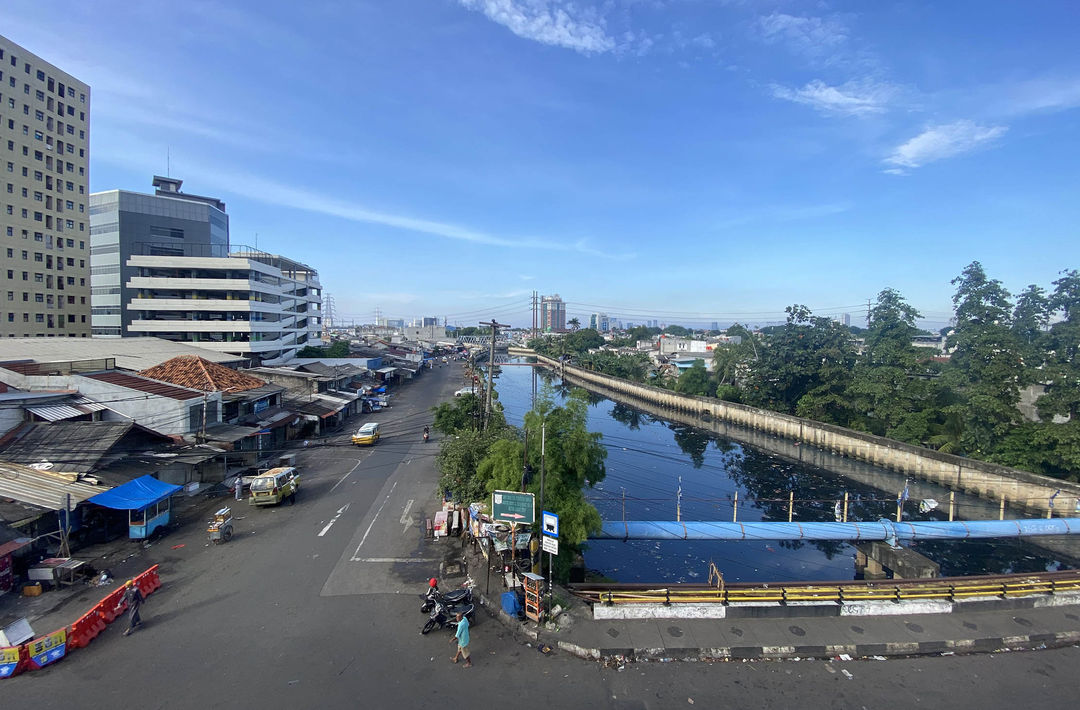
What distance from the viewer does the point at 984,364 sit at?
24984 mm

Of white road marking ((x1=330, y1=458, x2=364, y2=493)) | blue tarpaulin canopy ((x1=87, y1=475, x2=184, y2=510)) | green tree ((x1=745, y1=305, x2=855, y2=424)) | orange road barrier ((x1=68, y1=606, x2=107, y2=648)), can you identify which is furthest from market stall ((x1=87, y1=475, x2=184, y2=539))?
green tree ((x1=745, y1=305, x2=855, y2=424))

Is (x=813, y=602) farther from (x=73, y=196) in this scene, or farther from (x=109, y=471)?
(x=73, y=196)

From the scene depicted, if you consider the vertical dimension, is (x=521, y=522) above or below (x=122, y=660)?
above

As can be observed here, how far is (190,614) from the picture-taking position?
388 inches

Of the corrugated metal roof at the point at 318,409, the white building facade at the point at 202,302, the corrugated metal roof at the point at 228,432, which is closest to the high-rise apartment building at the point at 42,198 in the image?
the white building facade at the point at 202,302

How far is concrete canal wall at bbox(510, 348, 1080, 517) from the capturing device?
866 inches

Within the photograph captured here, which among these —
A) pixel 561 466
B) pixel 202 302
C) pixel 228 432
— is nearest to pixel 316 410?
pixel 228 432

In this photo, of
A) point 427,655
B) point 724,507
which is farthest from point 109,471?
point 724,507

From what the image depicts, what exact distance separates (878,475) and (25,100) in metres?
64.1

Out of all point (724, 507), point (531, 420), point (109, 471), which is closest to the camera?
point (531, 420)

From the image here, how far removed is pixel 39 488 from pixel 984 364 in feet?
122

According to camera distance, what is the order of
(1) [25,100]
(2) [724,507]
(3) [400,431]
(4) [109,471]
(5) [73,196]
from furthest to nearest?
(5) [73,196] < (1) [25,100] < (3) [400,431] < (2) [724,507] < (4) [109,471]

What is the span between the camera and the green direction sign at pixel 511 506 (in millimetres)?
10273

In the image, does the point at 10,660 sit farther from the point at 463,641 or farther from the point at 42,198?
the point at 42,198
